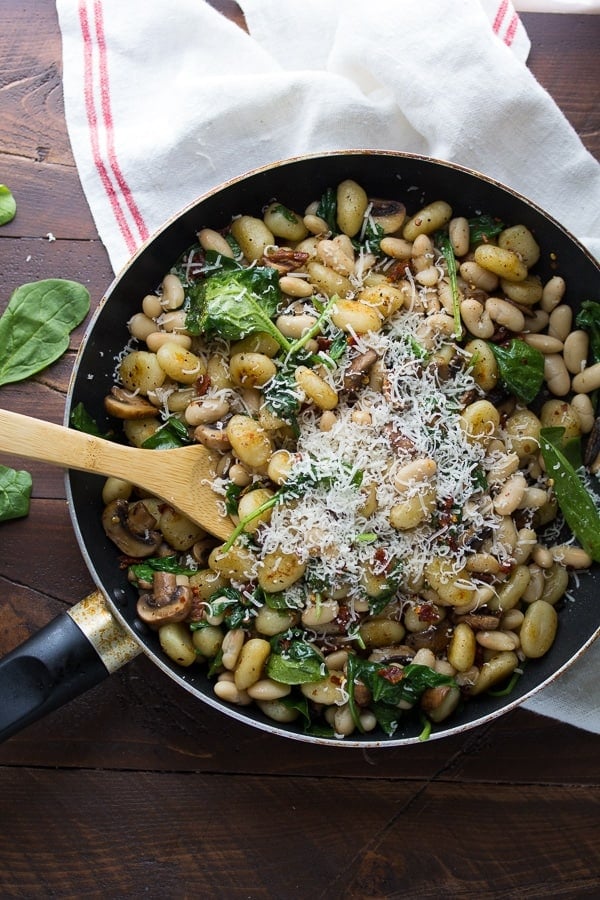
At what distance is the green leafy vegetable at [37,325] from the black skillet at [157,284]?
0.18m

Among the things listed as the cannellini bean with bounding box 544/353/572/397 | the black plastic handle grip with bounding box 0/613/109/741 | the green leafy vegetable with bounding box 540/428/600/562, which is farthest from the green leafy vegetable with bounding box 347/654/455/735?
the cannellini bean with bounding box 544/353/572/397

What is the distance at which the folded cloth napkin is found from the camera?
1819 millimetres

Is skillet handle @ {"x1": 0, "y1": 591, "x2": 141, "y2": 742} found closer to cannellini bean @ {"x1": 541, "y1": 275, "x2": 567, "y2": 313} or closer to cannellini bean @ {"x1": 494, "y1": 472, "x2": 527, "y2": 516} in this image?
cannellini bean @ {"x1": 494, "y1": 472, "x2": 527, "y2": 516}

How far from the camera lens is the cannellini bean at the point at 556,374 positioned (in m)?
1.78

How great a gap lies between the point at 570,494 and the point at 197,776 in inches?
40.1

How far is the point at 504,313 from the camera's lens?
1.72 m

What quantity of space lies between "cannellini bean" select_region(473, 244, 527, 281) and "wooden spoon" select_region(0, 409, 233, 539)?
2.21 ft

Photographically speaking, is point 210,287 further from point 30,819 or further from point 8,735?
point 30,819

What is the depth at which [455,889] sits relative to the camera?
1.93m

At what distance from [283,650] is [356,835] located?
1.82 ft

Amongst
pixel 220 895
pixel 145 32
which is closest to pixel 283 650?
pixel 220 895

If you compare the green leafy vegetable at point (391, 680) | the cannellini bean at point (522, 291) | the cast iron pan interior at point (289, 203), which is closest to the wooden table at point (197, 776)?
the cast iron pan interior at point (289, 203)

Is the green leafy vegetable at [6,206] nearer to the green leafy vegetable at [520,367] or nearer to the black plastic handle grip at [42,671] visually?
the black plastic handle grip at [42,671]

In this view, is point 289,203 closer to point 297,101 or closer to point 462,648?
point 297,101
